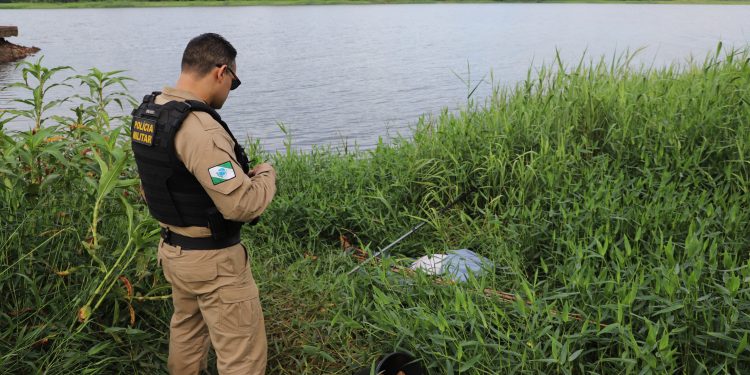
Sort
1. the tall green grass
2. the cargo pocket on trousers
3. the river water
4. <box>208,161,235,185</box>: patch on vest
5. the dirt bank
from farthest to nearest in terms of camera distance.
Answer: the dirt bank, the river water, the tall green grass, the cargo pocket on trousers, <box>208,161,235,185</box>: patch on vest

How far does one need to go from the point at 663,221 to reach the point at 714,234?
378mm

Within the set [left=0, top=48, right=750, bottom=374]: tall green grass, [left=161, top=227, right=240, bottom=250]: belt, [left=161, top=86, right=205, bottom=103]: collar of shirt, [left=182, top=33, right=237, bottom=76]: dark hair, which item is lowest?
[left=0, top=48, right=750, bottom=374]: tall green grass

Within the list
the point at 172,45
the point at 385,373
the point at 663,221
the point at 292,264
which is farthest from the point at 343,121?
the point at 172,45

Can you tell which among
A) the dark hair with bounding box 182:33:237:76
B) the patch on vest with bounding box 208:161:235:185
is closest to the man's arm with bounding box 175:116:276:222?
the patch on vest with bounding box 208:161:235:185

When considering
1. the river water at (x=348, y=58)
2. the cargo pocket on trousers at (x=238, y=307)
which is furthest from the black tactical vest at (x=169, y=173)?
the river water at (x=348, y=58)

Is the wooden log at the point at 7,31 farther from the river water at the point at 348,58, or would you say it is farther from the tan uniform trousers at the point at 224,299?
the tan uniform trousers at the point at 224,299

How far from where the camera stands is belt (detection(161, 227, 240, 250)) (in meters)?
2.68

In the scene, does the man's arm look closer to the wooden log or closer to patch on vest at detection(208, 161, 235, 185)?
patch on vest at detection(208, 161, 235, 185)

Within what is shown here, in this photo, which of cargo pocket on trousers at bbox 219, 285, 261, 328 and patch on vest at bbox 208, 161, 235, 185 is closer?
patch on vest at bbox 208, 161, 235, 185

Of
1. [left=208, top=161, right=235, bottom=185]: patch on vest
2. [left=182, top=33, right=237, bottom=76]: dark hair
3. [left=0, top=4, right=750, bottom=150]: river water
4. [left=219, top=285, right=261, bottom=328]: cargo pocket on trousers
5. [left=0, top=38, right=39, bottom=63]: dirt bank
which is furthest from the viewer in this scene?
[left=0, top=38, right=39, bottom=63]: dirt bank

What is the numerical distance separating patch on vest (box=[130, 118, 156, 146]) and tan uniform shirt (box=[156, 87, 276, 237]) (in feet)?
0.34

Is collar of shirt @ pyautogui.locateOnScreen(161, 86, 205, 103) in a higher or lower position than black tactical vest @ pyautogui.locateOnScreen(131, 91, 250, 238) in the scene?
higher

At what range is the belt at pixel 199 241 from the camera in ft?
8.80

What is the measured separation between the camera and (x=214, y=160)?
246cm
